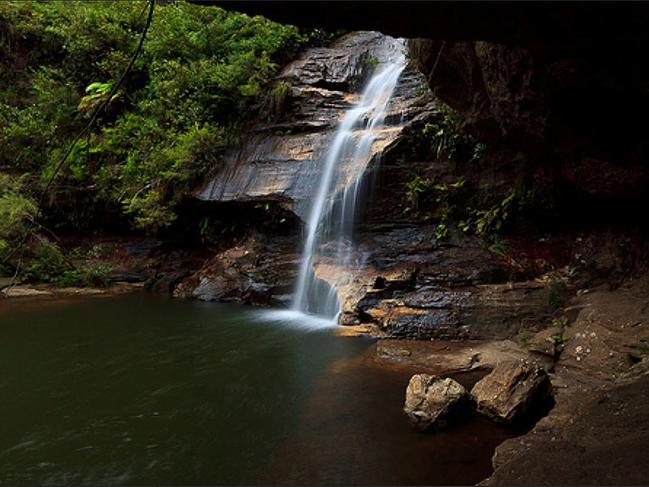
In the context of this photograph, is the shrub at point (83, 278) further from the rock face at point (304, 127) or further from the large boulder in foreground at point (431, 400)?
the large boulder in foreground at point (431, 400)

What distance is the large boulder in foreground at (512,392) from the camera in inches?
178

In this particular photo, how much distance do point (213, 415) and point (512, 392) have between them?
10.6 ft

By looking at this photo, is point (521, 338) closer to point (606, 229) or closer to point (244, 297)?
point (606, 229)

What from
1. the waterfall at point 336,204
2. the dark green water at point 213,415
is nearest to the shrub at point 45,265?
the dark green water at point 213,415

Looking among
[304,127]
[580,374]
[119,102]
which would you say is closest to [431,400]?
[580,374]

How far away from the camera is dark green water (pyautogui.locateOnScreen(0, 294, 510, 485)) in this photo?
4027 mm

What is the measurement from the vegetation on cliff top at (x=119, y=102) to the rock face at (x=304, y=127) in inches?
38.0

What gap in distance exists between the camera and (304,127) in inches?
505

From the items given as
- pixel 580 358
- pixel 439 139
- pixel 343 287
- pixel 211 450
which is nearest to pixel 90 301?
pixel 343 287

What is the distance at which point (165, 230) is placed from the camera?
14.6 m

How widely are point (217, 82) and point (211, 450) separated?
474 inches

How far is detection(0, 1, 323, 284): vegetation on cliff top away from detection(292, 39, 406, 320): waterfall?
3.87m

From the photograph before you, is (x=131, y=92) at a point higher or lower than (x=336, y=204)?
higher

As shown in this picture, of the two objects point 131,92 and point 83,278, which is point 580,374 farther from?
point 131,92
